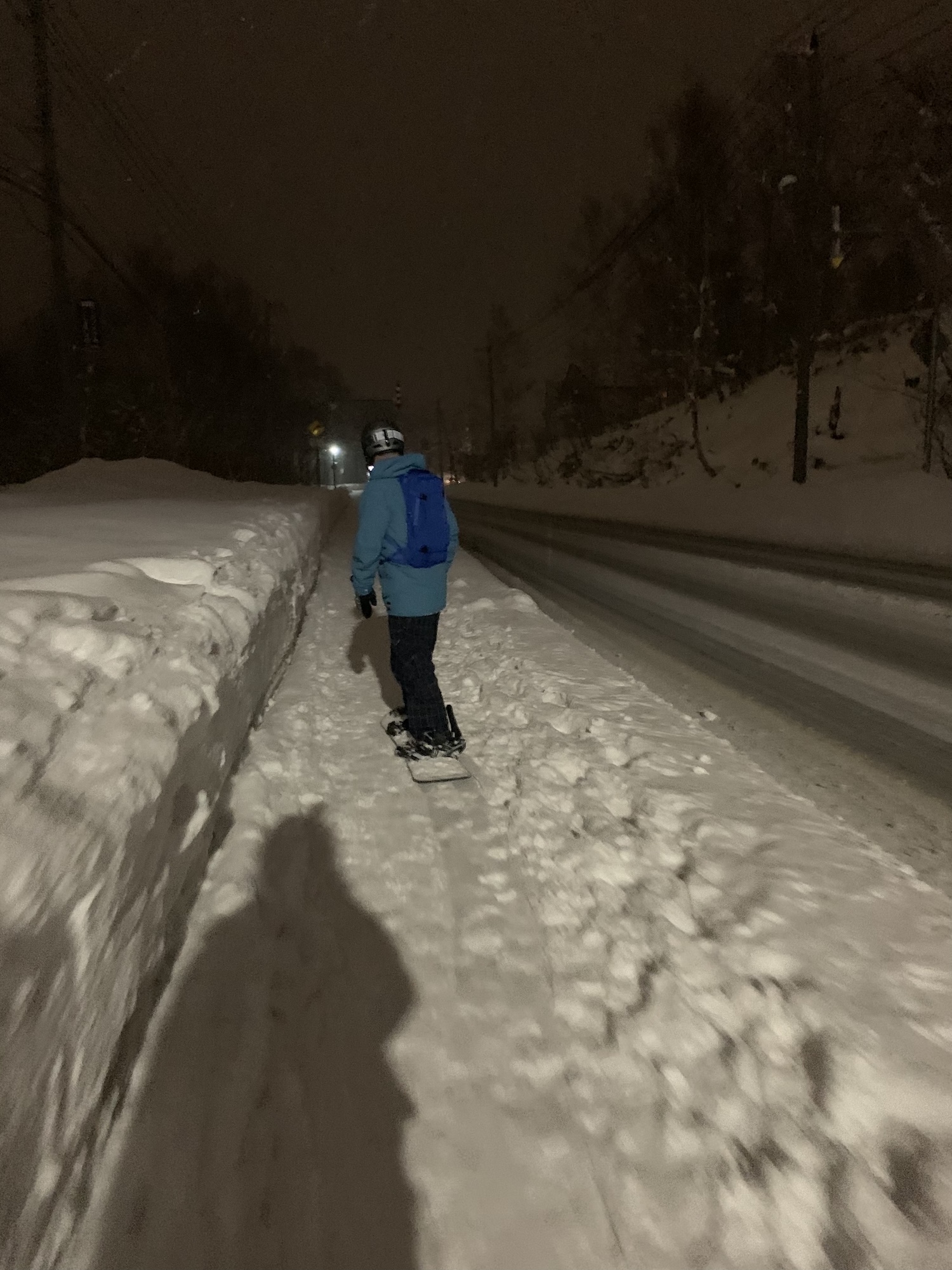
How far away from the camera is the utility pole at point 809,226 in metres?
17.2

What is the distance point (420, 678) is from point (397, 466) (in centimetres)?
130

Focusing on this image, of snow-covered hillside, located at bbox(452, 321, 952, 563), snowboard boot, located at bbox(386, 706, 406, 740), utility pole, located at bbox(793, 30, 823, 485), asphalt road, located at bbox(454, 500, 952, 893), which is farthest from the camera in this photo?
utility pole, located at bbox(793, 30, 823, 485)

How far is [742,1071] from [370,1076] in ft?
3.56

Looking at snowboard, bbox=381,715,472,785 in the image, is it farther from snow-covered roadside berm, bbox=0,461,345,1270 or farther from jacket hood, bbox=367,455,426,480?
jacket hood, bbox=367,455,426,480

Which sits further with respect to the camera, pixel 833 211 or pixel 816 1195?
pixel 833 211

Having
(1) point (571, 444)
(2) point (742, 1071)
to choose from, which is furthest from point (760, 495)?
(1) point (571, 444)

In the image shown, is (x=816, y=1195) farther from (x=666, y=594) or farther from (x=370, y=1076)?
(x=666, y=594)

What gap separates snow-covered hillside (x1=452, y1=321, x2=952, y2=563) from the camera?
14.8 meters

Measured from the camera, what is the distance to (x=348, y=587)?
1088 centimetres

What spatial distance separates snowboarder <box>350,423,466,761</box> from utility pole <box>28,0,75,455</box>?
13258mm

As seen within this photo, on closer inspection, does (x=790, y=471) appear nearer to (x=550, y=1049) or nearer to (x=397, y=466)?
(x=397, y=466)

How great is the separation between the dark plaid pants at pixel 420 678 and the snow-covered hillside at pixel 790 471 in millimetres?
10820

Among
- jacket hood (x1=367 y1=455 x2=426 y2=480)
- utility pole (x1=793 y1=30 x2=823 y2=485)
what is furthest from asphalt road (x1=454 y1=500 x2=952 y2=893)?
utility pole (x1=793 y1=30 x2=823 y2=485)

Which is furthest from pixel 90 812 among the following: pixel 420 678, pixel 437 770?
pixel 420 678
